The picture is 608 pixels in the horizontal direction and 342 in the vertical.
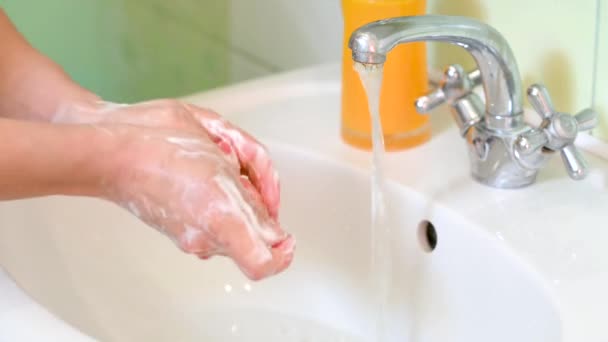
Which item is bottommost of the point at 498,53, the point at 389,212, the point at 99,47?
the point at 99,47

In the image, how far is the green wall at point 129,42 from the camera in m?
1.07

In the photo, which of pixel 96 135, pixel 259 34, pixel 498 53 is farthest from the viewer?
pixel 259 34

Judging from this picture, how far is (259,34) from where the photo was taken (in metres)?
0.94

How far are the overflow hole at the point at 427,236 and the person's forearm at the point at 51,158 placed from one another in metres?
0.25

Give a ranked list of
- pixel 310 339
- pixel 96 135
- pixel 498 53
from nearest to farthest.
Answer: pixel 96 135 → pixel 498 53 → pixel 310 339

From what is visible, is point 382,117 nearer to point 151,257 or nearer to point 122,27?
point 151,257

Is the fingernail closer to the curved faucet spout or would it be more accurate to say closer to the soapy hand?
the soapy hand

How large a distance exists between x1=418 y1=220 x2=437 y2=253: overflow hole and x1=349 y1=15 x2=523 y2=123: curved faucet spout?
0.09 meters

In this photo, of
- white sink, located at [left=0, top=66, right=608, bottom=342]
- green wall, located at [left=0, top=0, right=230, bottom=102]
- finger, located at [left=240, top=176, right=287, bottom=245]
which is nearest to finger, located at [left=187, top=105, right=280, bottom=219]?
finger, located at [left=240, top=176, right=287, bottom=245]

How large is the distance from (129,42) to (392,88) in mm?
606

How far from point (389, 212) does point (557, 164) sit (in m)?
0.13

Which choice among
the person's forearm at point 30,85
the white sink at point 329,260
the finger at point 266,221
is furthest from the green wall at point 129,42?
the finger at point 266,221

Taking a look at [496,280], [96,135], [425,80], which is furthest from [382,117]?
[96,135]

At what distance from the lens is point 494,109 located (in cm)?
58
